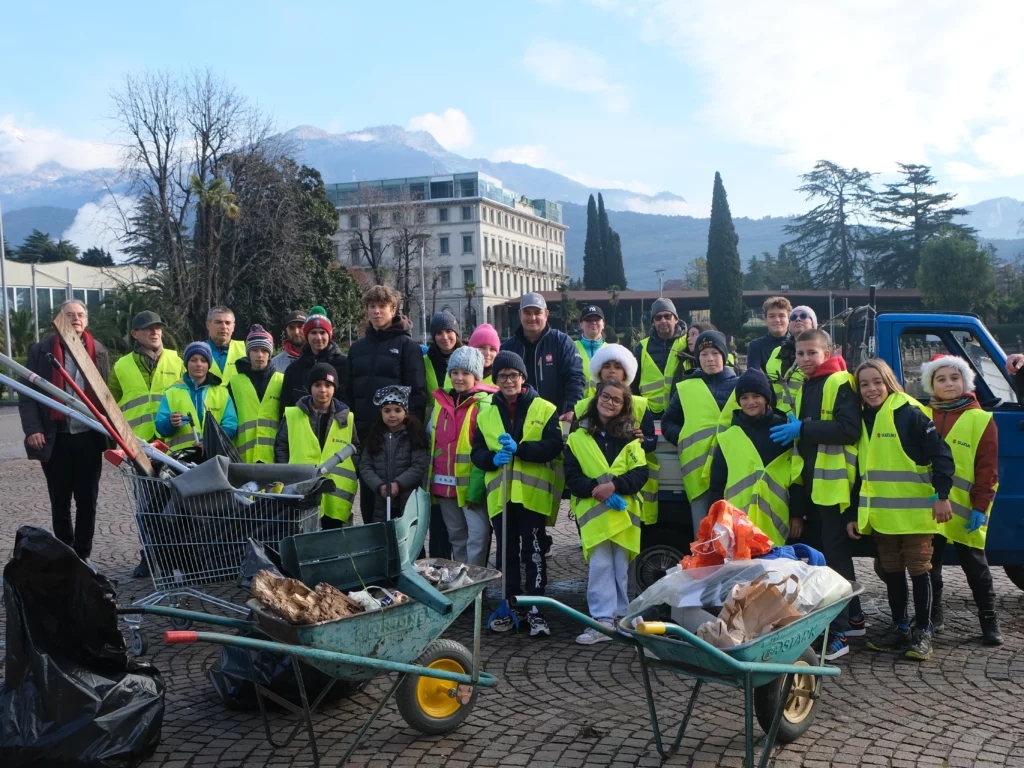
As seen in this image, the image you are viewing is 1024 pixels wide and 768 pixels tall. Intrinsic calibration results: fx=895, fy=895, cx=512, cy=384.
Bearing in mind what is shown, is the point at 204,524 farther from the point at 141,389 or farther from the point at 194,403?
the point at 141,389

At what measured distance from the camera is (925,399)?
20.6ft

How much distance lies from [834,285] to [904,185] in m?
11.6

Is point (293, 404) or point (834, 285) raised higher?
point (834, 285)

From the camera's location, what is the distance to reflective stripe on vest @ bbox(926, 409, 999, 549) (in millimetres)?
5488

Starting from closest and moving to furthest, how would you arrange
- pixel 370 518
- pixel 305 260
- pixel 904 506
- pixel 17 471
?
1. pixel 904 506
2. pixel 370 518
3. pixel 17 471
4. pixel 305 260

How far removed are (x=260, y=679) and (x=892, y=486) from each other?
12.3 ft

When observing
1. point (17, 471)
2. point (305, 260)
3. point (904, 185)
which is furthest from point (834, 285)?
point (17, 471)

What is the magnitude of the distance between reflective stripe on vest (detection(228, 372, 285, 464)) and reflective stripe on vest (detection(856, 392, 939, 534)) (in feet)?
14.3

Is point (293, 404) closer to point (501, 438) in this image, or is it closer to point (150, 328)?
point (150, 328)

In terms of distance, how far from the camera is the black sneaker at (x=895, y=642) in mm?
5398

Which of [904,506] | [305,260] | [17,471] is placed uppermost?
[305,260]

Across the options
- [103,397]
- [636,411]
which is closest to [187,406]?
[103,397]

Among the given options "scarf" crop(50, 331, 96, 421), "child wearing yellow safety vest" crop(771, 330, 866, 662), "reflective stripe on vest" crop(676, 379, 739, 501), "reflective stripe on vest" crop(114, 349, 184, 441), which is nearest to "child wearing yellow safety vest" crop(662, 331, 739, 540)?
"reflective stripe on vest" crop(676, 379, 739, 501)

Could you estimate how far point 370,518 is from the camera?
22.6 ft
